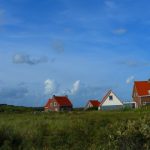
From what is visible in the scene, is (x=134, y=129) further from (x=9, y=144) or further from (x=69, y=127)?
(x=69, y=127)

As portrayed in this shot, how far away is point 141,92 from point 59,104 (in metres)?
21.1

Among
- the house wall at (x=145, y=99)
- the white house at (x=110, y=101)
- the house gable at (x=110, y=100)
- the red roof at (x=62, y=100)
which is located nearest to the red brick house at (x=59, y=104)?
the red roof at (x=62, y=100)

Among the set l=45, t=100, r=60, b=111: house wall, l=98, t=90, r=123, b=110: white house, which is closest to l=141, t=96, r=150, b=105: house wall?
l=98, t=90, r=123, b=110: white house

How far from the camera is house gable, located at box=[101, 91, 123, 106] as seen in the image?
77.3m

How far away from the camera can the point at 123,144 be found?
10641mm

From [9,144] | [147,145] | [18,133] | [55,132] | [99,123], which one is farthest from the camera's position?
[99,123]

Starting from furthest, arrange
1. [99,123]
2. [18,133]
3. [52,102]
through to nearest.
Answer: [52,102] → [99,123] → [18,133]

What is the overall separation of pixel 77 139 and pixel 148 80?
59.8 meters

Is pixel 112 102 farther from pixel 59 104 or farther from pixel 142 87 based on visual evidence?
pixel 59 104

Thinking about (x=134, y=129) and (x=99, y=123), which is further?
(x=99, y=123)

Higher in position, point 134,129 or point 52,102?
point 52,102

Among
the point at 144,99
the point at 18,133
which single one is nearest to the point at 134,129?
the point at 18,133

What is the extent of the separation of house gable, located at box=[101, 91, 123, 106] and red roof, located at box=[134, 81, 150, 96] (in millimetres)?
4466

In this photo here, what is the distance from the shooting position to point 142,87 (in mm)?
74875
